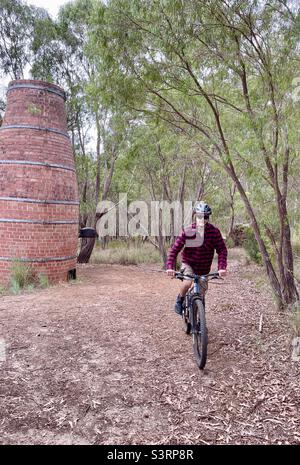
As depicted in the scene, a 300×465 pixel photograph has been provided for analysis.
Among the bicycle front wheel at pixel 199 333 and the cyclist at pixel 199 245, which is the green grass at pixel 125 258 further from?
the bicycle front wheel at pixel 199 333

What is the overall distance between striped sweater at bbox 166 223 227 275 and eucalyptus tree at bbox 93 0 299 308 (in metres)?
1.47

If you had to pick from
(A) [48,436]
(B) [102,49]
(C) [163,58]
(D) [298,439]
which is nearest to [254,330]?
(D) [298,439]

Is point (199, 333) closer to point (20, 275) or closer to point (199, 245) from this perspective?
point (199, 245)

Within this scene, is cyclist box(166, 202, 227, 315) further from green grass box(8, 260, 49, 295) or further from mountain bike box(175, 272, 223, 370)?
green grass box(8, 260, 49, 295)

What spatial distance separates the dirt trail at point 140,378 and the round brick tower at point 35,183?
178 centimetres

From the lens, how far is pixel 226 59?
4.34m

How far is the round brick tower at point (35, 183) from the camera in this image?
6.93 metres

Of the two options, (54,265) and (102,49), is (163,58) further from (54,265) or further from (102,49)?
(54,265)

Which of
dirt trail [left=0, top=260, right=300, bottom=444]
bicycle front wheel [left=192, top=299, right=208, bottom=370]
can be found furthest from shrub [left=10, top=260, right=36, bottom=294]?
bicycle front wheel [left=192, top=299, right=208, bottom=370]

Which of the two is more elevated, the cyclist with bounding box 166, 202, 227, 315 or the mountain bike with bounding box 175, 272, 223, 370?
the cyclist with bounding box 166, 202, 227, 315

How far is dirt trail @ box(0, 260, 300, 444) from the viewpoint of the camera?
7.98 feet

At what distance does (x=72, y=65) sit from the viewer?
34.6ft

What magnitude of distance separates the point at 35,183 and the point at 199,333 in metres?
5.13

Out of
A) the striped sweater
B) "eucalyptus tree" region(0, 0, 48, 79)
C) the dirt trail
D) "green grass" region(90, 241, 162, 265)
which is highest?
"eucalyptus tree" region(0, 0, 48, 79)
